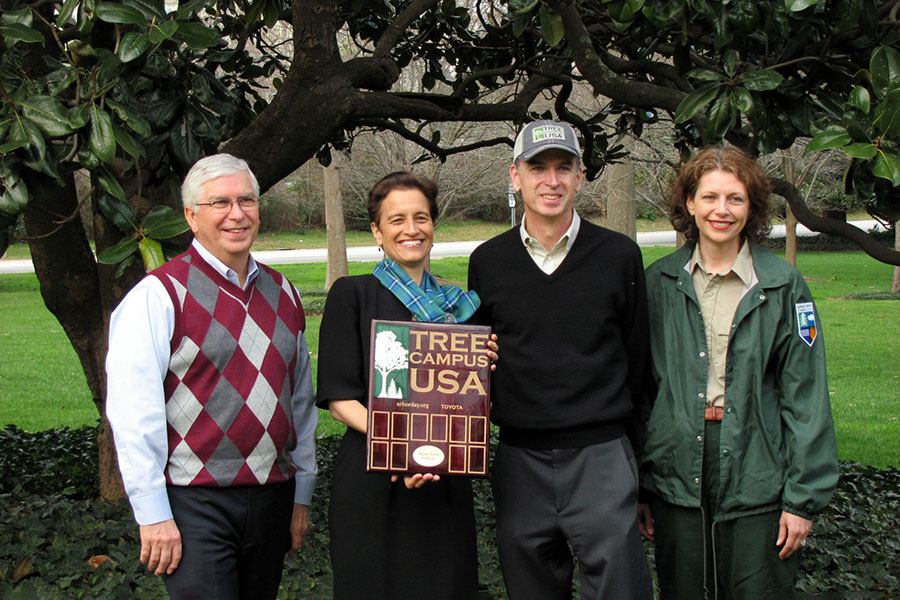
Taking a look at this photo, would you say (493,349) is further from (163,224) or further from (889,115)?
(889,115)

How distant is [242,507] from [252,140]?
219 cm

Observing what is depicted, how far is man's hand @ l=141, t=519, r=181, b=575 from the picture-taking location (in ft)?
9.07

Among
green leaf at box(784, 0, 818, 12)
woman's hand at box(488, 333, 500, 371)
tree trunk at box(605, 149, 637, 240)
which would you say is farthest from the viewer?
tree trunk at box(605, 149, 637, 240)

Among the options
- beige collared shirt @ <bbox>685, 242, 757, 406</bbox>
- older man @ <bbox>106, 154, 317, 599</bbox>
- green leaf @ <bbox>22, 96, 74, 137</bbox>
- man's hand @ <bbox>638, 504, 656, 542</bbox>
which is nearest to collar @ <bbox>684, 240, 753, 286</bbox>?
beige collared shirt @ <bbox>685, 242, 757, 406</bbox>

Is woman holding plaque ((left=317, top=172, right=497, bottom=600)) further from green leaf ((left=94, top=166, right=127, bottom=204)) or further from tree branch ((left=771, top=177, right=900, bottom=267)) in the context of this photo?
tree branch ((left=771, top=177, right=900, bottom=267))

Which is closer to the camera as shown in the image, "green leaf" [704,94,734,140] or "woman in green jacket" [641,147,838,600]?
"woman in green jacket" [641,147,838,600]

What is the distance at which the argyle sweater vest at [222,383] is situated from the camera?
112 inches

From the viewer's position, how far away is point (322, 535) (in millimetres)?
5164

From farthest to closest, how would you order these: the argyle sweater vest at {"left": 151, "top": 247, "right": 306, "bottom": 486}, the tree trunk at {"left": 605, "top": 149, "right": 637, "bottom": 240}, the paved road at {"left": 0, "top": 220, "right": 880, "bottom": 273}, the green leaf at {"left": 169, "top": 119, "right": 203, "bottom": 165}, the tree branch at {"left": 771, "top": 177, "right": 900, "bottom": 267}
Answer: the paved road at {"left": 0, "top": 220, "right": 880, "bottom": 273}
the tree trunk at {"left": 605, "top": 149, "right": 637, "bottom": 240}
the tree branch at {"left": 771, "top": 177, "right": 900, "bottom": 267}
the green leaf at {"left": 169, "top": 119, "right": 203, "bottom": 165}
the argyle sweater vest at {"left": 151, "top": 247, "right": 306, "bottom": 486}

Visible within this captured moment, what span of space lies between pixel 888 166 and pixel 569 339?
45.8 inches

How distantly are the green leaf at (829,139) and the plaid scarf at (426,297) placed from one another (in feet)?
4.11

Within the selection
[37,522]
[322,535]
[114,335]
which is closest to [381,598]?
[114,335]

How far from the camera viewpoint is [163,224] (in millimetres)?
3238

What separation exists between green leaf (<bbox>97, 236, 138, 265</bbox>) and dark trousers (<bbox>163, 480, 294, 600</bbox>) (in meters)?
0.86
